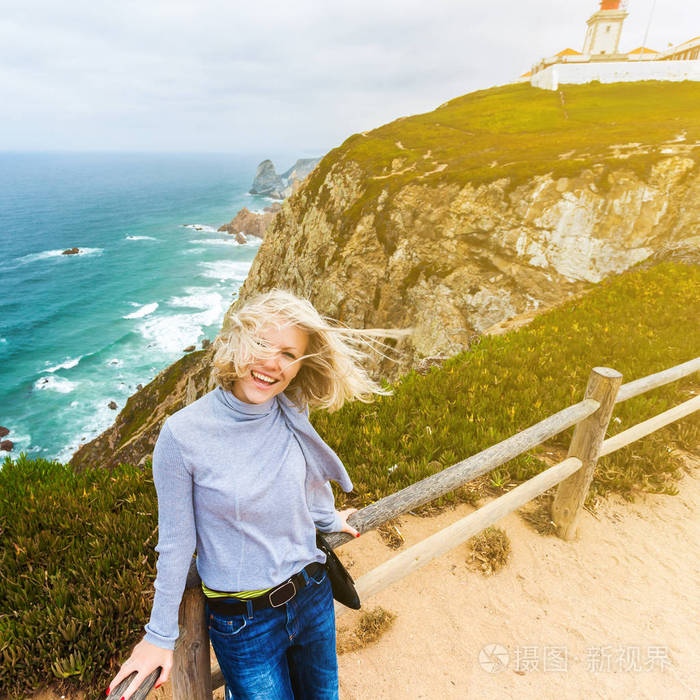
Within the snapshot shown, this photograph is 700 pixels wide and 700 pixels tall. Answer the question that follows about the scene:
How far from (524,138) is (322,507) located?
122 ft

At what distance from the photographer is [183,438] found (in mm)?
1726

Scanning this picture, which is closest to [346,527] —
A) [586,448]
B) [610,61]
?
[586,448]

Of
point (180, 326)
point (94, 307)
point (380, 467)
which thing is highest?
point (380, 467)

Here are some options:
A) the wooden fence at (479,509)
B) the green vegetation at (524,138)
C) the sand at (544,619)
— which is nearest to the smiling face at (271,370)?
the wooden fence at (479,509)

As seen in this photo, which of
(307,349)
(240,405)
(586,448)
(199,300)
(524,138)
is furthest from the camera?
(199,300)

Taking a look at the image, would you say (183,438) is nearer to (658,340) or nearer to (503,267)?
(658,340)

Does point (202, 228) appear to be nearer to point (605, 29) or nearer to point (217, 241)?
point (217, 241)

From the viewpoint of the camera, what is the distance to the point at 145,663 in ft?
5.44

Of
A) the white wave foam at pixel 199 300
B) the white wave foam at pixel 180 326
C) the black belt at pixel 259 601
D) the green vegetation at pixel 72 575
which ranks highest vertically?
the black belt at pixel 259 601

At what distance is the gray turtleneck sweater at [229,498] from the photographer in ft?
5.65

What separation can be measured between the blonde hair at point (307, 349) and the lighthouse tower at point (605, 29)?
7765 centimetres

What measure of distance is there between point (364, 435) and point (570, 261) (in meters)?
19.6

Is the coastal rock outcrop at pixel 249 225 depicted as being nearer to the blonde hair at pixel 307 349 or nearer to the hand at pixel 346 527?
the hand at pixel 346 527

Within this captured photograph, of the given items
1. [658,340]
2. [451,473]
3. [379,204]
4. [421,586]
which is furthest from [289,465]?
[379,204]
